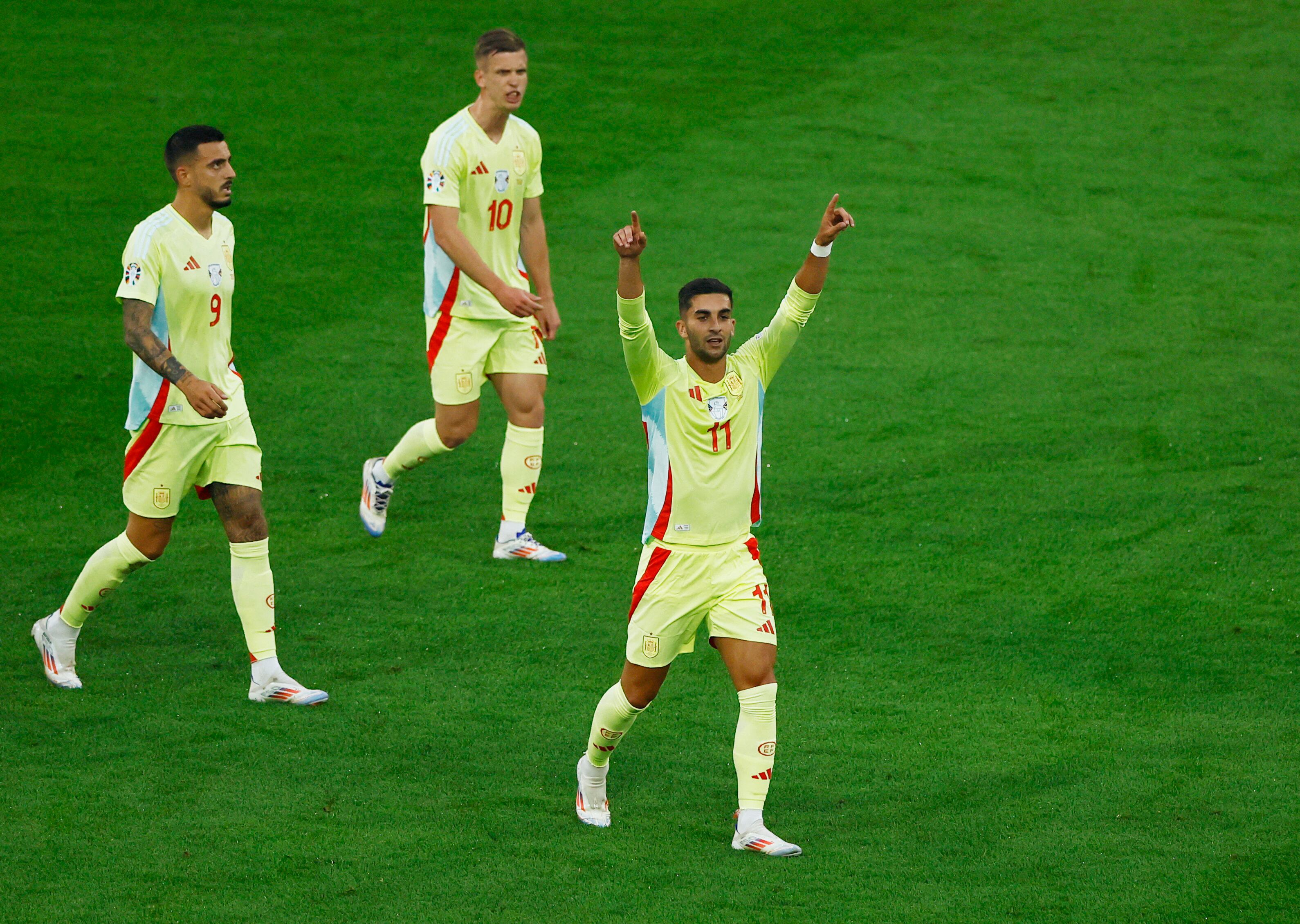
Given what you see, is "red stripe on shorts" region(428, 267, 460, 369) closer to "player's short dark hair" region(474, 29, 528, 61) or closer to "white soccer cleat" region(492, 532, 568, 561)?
"white soccer cleat" region(492, 532, 568, 561)

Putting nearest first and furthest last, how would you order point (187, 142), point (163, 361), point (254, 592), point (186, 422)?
point (163, 361) → point (187, 142) → point (186, 422) → point (254, 592)

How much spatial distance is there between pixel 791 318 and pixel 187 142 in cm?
262

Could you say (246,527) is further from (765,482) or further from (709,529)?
(765,482)

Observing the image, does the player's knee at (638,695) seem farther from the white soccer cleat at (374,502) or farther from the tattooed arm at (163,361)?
the white soccer cleat at (374,502)

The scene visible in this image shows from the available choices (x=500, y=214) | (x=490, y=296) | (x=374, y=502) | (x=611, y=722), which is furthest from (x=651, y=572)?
(x=374, y=502)

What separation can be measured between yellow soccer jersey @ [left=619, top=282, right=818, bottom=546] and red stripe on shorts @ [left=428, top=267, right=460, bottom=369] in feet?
9.66

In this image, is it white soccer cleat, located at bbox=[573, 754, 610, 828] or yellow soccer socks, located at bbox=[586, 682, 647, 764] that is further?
white soccer cleat, located at bbox=[573, 754, 610, 828]

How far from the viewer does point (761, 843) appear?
5363 mm

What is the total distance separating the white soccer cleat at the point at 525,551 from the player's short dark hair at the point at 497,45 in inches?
98.8

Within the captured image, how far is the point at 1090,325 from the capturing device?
11.3 meters

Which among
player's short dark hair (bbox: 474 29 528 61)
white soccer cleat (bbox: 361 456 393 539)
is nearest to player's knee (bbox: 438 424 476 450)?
white soccer cleat (bbox: 361 456 393 539)

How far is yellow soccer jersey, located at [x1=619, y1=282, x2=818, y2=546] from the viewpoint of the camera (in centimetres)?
548

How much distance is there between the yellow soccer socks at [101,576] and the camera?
6645 mm

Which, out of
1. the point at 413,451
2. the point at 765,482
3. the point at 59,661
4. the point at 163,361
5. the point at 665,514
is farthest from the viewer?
the point at 765,482
